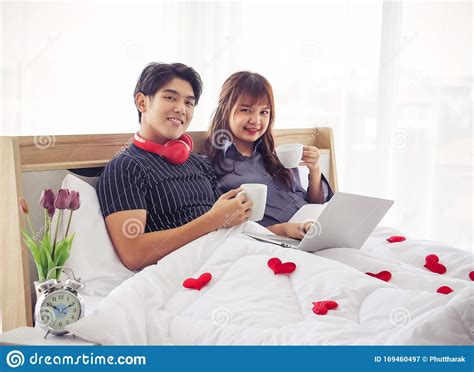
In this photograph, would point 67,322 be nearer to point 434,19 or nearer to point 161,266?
point 161,266

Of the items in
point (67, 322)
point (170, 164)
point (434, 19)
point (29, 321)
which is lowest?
point (29, 321)

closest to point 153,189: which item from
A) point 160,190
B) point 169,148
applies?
point 160,190

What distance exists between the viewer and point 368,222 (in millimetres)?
1992

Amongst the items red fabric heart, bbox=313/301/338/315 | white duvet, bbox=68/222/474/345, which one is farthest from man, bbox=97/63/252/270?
red fabric heart, bbox=313/301/338/315

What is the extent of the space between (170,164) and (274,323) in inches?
32.9

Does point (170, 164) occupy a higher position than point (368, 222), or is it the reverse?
point (170, 164)

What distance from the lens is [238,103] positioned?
2398mm

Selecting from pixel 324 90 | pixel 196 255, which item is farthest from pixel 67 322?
pixel 324 90

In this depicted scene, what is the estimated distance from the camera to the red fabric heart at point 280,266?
5.34 feet

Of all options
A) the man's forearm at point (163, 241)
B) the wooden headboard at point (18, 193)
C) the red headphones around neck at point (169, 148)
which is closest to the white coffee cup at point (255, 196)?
the man's forearm at point (163, 241)

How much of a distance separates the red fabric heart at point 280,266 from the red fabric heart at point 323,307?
173 mm

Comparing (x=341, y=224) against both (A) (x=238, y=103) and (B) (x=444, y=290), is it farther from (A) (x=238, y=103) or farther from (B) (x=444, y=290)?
(A) (x=238, y=103)
